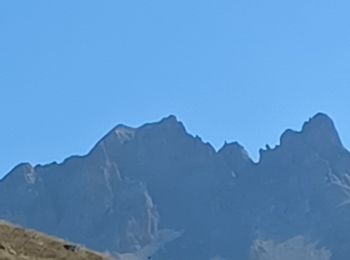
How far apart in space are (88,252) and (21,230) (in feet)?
9.84

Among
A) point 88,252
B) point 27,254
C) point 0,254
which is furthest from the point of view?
point 88,252

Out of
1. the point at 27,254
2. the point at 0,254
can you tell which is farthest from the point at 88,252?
the point at 0,254

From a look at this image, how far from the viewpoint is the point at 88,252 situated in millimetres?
37500

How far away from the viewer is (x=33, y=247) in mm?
35000

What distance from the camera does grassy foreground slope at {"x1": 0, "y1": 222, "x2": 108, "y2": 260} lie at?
32478mm

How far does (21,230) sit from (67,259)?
4.84 m

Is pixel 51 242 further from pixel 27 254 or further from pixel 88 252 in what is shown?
pixel 27 254

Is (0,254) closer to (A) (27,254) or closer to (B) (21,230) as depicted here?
(A) (27,254)

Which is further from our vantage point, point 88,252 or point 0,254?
point 88,252

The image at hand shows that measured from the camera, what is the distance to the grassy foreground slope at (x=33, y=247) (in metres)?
32.5

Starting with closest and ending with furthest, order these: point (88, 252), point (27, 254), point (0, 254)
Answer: point (0, 254), point (27, 254), point (88, 252)

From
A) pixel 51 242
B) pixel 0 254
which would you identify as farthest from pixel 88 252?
pixel 0 254

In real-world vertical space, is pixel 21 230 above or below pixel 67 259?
above

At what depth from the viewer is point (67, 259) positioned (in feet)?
113
